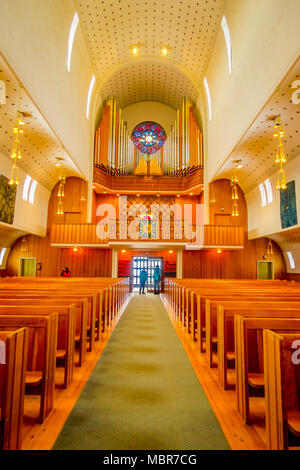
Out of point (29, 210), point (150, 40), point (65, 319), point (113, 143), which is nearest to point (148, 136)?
point (113, 143)

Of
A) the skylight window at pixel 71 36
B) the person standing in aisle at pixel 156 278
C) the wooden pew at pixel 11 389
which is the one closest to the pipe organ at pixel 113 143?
the skylight window at pixel 71 36

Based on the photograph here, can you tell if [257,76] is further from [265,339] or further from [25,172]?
[25,172]

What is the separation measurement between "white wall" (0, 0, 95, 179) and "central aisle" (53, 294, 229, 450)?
6631mm

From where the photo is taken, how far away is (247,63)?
335 inches

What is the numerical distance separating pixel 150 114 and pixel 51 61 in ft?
36.4

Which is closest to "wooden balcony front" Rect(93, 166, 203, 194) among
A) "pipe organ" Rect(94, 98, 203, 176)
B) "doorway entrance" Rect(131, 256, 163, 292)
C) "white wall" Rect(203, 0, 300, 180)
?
"pipe organ" Rect(94, 98, 203, 176)

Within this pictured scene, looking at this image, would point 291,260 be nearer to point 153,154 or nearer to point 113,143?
point 153,154

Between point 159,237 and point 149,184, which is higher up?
point 149,184

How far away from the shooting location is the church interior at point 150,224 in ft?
7.48

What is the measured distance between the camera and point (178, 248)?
14242 mm

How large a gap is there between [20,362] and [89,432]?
32.5 inches

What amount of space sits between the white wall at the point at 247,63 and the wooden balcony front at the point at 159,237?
3.15m

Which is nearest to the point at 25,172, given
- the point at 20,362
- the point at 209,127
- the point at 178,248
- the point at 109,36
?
the point at 109,36

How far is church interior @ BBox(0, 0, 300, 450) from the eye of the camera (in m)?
2.28
